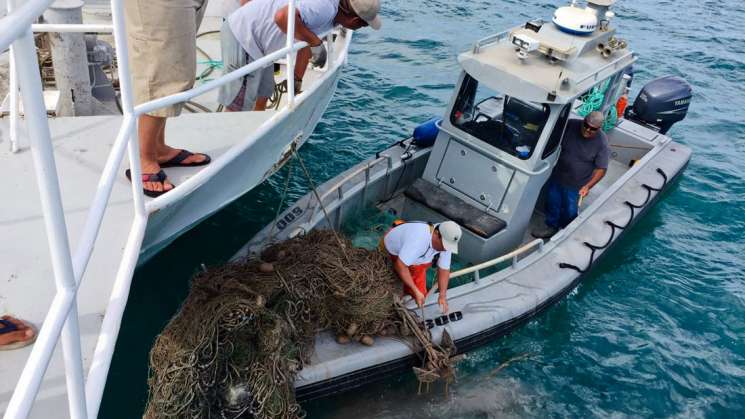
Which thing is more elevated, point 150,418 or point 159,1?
point 159,1

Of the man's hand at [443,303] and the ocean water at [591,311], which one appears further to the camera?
the ocean water at [591,311]

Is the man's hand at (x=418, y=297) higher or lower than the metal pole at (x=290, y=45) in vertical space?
lower

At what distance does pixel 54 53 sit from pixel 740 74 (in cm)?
1413

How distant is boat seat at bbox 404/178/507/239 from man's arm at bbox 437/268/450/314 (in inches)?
37.4

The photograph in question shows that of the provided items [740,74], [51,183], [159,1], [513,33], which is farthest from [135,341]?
[740,74]

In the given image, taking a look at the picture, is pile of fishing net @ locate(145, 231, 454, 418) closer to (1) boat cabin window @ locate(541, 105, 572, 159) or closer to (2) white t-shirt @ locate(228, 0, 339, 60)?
(2) white t-shirt @ locate(228, 0, 339, 60)

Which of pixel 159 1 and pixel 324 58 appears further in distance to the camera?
pixel 324 58

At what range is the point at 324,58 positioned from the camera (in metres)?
6.96

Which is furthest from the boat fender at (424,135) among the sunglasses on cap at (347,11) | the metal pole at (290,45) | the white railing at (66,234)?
the white railing at (66,234)

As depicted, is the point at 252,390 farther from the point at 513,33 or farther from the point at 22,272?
the point at 513,33

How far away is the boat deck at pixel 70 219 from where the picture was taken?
2.68 m

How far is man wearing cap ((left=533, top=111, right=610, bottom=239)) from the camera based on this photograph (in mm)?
6715

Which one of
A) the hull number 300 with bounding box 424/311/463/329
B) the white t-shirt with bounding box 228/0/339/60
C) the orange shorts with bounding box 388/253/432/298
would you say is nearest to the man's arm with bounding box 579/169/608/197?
the hull number 300 with bounding box 424/311/463/329

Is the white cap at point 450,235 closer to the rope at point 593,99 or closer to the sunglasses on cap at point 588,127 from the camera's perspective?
the sunglasses on cap at point 588,127
